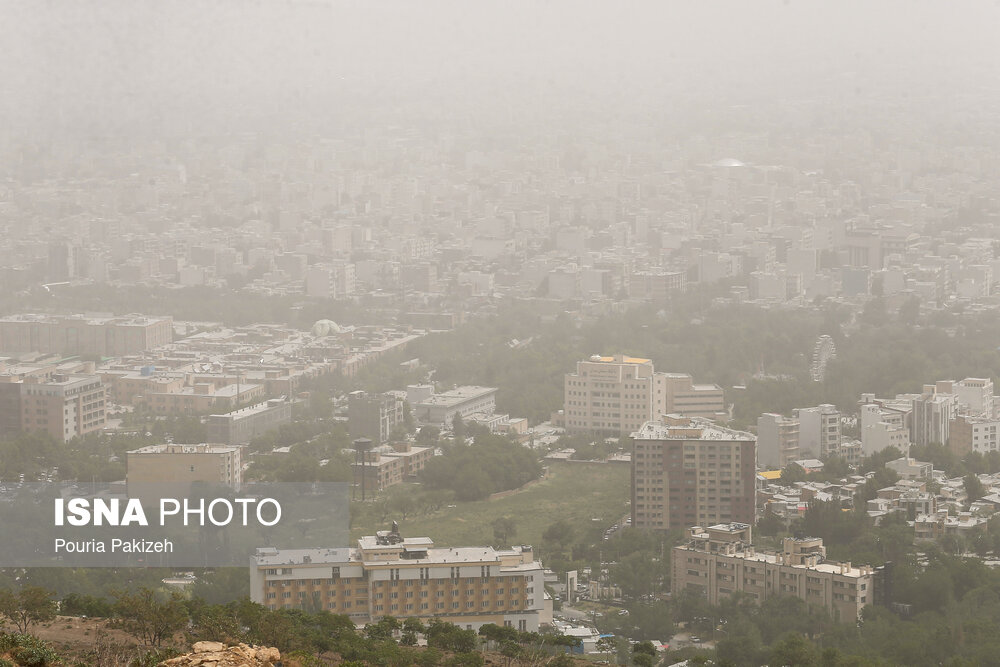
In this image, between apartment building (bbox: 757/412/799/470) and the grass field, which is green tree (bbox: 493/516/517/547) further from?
apartment building (bbox: 757/412/799/470)

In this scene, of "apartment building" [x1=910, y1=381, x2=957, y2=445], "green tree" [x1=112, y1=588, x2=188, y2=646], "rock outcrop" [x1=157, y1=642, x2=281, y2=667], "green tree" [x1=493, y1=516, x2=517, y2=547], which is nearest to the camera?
"rock outcrop" [x1=157, y1=642, x2=281, y2=667]

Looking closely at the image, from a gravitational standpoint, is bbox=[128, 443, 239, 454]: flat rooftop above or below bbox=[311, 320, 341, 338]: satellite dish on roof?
below

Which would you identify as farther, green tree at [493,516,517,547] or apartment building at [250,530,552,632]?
green tree at [493,516,517,547]

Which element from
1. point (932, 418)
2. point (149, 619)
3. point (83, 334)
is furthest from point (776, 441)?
point (83, 334)

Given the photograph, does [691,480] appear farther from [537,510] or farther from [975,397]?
[975,397]

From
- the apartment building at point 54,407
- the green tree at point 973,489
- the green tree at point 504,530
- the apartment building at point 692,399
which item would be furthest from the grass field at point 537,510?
the apartment building at point 54,407

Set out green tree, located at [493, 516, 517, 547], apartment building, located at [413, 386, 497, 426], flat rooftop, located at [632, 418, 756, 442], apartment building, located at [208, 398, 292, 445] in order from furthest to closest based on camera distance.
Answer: apartment building, located at [413, 386, 497, 426] < apartment building, located at [208, 398, 292, 445] < flat rooftop, located at [632, 418, 756, 442] < green tree, located at [493, 516, 517, 547]

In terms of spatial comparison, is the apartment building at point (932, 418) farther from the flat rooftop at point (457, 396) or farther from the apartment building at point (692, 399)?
the flat rooftop at point (457, 396)

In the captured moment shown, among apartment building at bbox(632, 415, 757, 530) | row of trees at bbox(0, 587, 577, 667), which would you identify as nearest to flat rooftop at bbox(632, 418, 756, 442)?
apartment building at bbox(632, 415, 757, 530)
